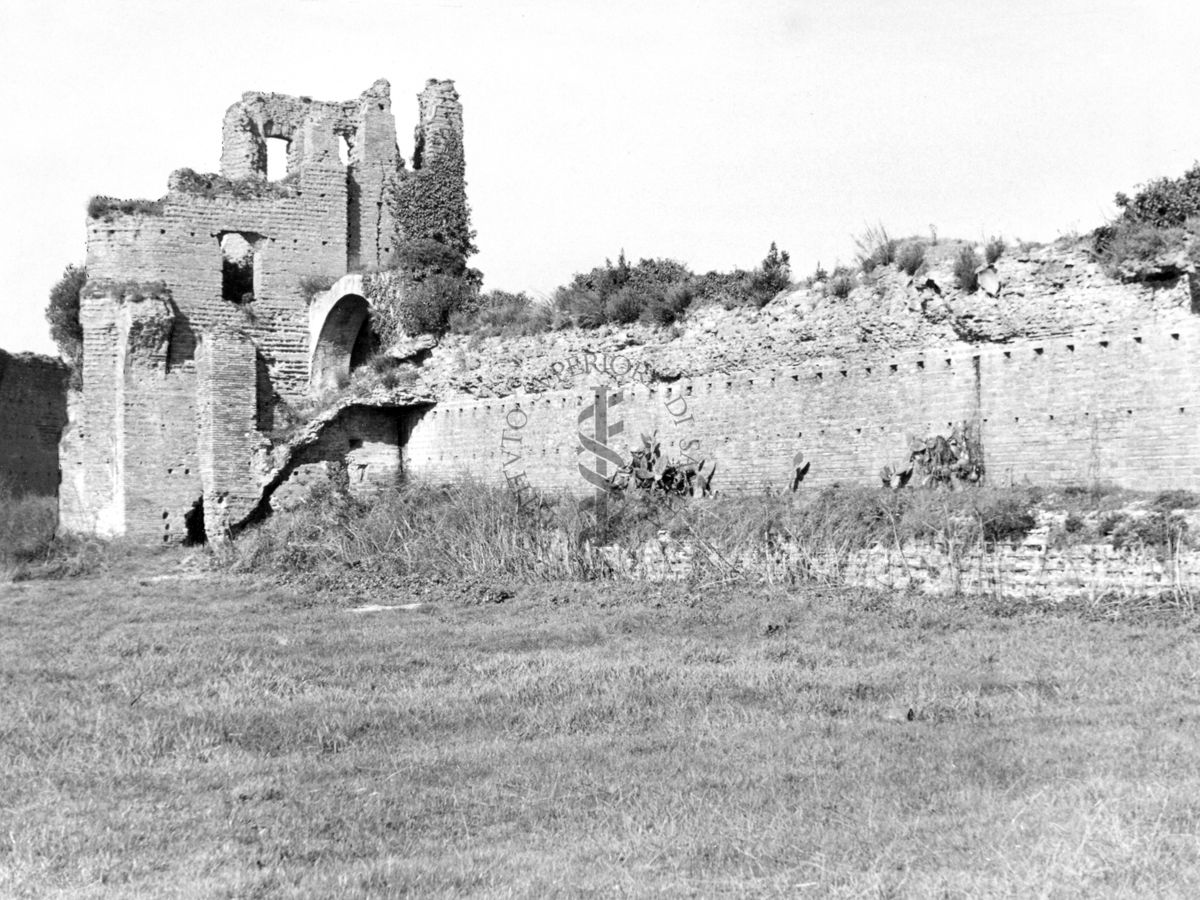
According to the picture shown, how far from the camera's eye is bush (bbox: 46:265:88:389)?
2888cm

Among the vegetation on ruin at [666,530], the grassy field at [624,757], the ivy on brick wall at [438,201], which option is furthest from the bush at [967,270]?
the ivy on brick wall at [438,201]

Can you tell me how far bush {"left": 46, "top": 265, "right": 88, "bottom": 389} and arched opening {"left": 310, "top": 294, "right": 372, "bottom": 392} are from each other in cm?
892

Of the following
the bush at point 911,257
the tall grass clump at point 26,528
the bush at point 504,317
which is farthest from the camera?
the tall grass clump at point 26,528

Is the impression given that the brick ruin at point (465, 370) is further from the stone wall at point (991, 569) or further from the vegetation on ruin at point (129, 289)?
the stone wall at point (991, 569)

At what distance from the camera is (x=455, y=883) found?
15.6 feet

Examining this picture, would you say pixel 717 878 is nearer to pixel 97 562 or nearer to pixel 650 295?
pixel 650 295

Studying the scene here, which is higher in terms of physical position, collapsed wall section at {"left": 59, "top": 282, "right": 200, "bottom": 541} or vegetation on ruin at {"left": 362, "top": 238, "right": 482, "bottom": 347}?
vegetation on ruin at {"left": 362, "top": 238, "right": 482, "bottom": 347}

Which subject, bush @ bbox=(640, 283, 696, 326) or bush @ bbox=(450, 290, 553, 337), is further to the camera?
bush @ bbox=(450, 290, 553, 337)

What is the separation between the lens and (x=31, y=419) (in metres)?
27.1

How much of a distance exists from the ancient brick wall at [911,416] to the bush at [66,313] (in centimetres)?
1478

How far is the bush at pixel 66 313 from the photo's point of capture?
28.9 m

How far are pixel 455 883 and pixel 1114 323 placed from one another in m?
9.64

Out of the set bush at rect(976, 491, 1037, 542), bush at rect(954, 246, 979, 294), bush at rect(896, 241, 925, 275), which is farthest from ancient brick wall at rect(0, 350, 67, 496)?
bush at rect(976, 491, 1037, 542)

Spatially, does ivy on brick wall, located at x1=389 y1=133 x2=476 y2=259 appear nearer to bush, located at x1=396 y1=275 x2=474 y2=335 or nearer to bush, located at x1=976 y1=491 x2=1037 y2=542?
bush, located at x1=396 y1=275 x2=474 y2=335
